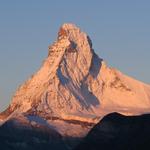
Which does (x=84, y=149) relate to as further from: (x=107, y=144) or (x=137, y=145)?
(x=137, y=145)

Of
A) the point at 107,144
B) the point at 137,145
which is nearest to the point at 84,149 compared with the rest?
the point at 107,144

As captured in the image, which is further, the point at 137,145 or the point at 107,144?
the point at 107,144

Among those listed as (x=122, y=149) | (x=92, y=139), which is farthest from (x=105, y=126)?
(x=122, y=149)

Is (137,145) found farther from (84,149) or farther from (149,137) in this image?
(84,149)

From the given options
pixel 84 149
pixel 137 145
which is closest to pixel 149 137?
pixel 137 145

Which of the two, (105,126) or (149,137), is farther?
(105,126)

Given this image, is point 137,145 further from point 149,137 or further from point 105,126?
point 105,126
